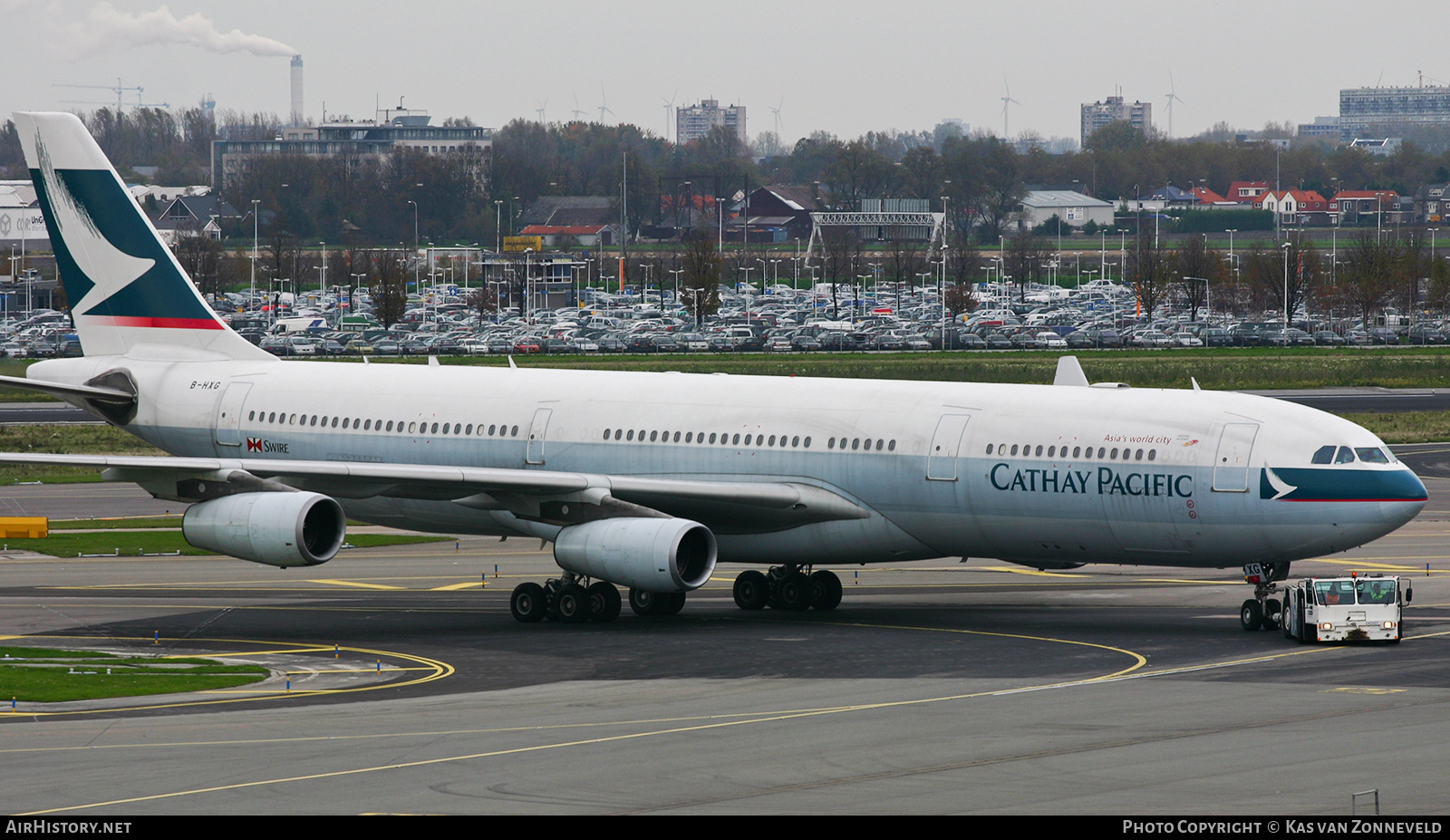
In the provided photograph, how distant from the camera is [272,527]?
36125 millimetres

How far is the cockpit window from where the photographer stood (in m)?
34.3

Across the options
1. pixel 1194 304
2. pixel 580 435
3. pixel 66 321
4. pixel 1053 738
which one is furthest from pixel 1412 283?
pixel 1053 738

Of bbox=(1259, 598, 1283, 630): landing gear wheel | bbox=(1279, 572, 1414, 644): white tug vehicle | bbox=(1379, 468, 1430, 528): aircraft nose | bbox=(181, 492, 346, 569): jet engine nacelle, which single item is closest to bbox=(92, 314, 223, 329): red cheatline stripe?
bbox=(181, 492, 346, 569): jet engine nacelle

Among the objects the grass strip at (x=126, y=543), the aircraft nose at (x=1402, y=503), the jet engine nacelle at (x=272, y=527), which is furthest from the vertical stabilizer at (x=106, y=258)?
the aircraft nose at (x=1402, y=503)

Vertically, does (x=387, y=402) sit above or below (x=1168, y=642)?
above

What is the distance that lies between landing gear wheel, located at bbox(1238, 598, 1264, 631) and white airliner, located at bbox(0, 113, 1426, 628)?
0.05 meters

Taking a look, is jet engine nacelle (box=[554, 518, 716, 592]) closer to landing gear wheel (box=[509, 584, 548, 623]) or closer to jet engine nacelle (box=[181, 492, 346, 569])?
landing gear wheel (box=[509, 584, 548, 623])

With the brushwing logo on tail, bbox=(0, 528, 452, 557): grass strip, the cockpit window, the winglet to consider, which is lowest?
bbox=(0, 528, 452, 557): grass strip

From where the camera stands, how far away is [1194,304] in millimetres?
162000

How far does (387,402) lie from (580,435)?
560 centimetres

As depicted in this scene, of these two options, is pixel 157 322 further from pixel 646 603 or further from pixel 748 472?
pixel 748 472

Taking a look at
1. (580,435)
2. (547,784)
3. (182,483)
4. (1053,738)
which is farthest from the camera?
(580,435)

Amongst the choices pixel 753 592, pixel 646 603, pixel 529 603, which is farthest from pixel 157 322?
pixel 753 592
